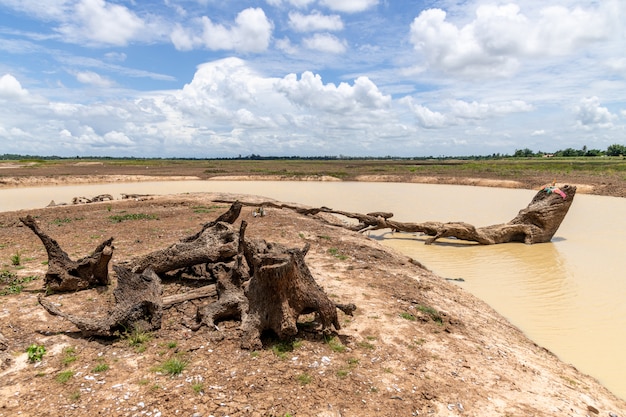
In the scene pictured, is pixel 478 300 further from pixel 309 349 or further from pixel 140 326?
pixel 140 326

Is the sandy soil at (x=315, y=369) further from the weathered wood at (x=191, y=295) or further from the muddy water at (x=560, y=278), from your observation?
the muddy water at (x=560, y=278)

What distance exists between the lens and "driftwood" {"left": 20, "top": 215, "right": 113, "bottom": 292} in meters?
7.92

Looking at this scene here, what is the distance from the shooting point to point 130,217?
17.4 m

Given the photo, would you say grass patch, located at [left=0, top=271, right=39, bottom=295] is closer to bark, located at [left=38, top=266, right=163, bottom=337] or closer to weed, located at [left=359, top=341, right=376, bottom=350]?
bark, located at [left=38, top=266, right=163, bottom=337]

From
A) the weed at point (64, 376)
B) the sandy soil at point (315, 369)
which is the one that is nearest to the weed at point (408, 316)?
the sandy soil at point (315, 369)

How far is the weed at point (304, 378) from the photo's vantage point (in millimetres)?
4992

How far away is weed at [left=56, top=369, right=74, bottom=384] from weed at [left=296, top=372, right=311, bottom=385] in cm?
298

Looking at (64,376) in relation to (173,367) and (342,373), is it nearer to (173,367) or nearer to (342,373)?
(173,367)

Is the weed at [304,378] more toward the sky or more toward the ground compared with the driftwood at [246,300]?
more toward the ground

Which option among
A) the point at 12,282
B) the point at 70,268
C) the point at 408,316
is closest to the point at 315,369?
the point at 408,316

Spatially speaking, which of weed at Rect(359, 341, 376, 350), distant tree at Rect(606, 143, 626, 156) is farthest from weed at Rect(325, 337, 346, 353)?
distant tree at Rect(606, 143, 626, 156)

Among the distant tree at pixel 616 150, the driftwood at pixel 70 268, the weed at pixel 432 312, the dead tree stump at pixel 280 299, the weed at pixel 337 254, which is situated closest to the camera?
the dead tree stump at pixel 280 299

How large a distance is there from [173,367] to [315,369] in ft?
6.32

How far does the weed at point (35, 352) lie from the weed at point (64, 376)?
61 centimetres
